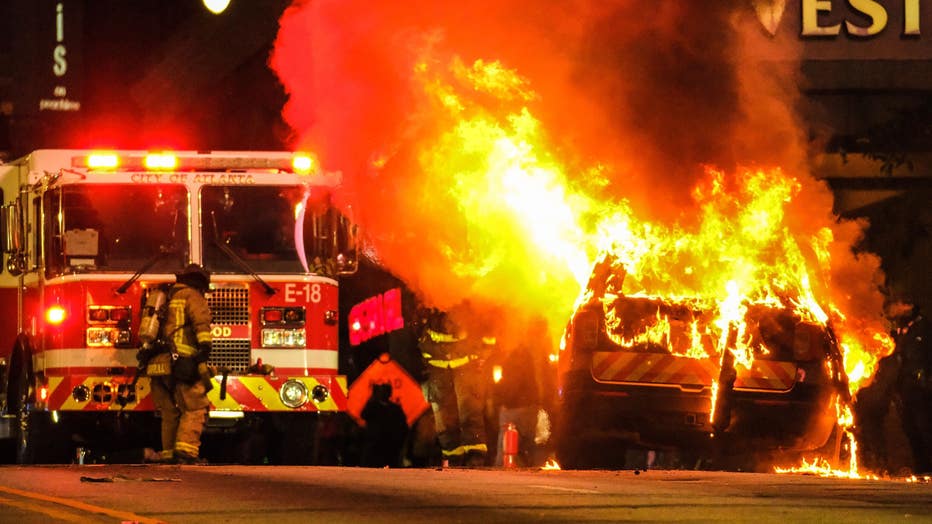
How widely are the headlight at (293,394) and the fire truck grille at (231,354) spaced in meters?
0.39

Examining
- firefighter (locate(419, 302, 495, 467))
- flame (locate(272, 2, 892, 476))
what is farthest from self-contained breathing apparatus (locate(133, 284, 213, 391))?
firefighter (locate(419, 302, 495, 467))

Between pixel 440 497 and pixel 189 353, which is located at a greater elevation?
pixel 189 353

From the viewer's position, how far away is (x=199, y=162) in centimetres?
1577

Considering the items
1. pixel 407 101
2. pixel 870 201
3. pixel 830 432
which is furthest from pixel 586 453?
pixel 870 201

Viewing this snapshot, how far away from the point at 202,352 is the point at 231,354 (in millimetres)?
1138

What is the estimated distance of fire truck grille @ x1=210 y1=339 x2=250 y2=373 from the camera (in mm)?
15656

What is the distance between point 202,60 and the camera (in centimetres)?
2911

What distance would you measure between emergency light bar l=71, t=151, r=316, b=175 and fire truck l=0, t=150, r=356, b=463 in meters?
0.01

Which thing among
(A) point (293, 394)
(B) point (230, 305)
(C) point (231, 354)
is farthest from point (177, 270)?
(A) point (293, 394)

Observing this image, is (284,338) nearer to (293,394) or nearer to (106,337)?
(293,394)

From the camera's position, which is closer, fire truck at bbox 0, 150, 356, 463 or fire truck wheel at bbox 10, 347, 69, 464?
fire truck at bbox 0, 150, 356, 463

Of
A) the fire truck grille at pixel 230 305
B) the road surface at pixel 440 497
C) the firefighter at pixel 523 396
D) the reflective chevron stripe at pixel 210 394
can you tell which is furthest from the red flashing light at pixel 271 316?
the firefighter at pixel 523 396

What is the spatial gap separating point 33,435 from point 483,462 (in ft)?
13.2

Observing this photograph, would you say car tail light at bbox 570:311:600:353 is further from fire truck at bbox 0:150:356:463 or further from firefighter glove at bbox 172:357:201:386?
firefighter glove at bbox 172:357:201:386
